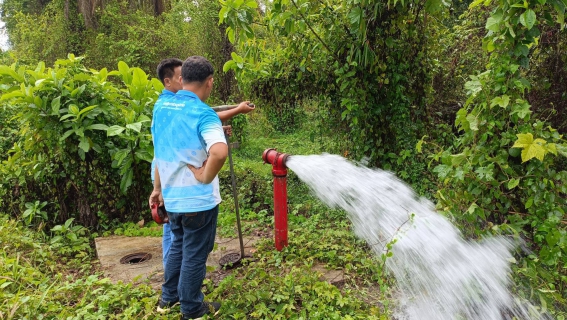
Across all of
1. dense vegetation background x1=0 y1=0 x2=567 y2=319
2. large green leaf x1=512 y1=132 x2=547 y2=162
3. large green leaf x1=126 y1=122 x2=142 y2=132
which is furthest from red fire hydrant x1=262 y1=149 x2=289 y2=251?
large green leaf x1=512 y1=132 x2=547 y2=162

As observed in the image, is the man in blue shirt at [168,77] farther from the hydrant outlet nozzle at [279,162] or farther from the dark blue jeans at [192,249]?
the hydrant outlet nozzle at [279,162]

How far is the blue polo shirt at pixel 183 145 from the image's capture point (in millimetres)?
2283

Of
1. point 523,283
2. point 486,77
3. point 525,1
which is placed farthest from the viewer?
point 486,77

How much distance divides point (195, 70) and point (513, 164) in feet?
6.81

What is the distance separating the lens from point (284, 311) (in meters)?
2.65

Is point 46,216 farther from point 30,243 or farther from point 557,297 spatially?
point 557,297

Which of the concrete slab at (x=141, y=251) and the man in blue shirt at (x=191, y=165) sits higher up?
the man in blue shirt at (x=191, y=165)

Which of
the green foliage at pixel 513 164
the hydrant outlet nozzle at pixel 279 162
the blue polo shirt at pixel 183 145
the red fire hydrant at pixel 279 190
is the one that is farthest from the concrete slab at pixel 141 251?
the green foliage at pixel 513 164

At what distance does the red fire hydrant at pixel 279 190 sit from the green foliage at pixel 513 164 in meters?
1.22

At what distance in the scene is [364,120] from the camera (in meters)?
4.11

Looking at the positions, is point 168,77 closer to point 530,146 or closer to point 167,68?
point 167,68

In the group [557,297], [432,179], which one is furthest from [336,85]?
[557,297]

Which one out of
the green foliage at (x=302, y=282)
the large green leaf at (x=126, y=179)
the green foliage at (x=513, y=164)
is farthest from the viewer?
the large green leaf at (x=126, y=179)

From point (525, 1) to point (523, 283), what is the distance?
1.64 metres
